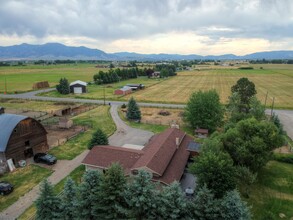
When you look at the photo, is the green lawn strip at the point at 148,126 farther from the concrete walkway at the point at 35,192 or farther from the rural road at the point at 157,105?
the rural road at the point at 157,105

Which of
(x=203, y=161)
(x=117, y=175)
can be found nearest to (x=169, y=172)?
(x=203, y=161)

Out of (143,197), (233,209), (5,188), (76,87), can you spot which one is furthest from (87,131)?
(76,87)

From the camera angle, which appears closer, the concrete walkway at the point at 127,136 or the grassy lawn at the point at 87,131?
the grassy lawn at the point at 87,131

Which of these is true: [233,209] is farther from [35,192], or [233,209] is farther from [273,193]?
[35,192]

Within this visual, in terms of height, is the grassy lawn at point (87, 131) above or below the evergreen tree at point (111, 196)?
below

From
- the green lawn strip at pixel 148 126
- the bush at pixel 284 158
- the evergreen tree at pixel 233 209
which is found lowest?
the green lawn strip at pixel 148 126

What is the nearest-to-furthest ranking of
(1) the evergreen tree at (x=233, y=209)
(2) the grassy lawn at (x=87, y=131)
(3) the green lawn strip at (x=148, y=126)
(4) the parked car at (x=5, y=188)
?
(1) the evergreen tree at (x=233, y=209), (4) the parked car at (x=5, y=188), (2) the grassy lawn at (x=87, y=131), (3) the green lawn strip at (x=148, y=126)

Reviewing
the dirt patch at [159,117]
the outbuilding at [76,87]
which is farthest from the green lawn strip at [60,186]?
the outbuilding at [76,87]

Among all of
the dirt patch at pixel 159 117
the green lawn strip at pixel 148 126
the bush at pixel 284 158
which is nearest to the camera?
the bush at pixel 284 158
